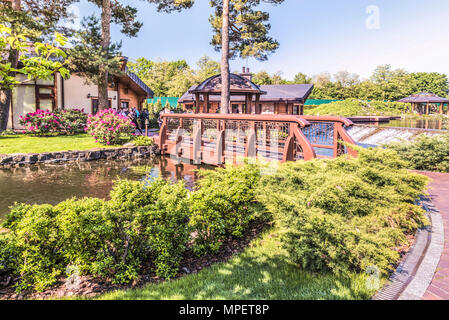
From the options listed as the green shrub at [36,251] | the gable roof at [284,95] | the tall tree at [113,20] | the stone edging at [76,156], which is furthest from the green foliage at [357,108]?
the green shrub at [36,251]

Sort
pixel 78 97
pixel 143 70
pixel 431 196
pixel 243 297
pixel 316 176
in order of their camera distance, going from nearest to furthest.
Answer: pixel 243 297, pixel 316 176, pixel 431 196, pixel 78 97, pixel 143 70

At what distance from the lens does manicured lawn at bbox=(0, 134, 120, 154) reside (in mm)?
13709

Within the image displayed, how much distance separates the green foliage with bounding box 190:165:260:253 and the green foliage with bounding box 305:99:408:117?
1260 inches

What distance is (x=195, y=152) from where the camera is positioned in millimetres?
11234

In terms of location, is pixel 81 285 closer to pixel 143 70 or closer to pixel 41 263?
pixel 41 263

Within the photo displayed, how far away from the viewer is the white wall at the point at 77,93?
867 inches

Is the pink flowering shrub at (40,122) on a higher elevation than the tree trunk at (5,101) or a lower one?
lower

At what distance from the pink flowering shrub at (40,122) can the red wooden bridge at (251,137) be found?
313 inches

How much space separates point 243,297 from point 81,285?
1.94 meters

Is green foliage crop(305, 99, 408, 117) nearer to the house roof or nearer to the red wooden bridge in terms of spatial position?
the house roof

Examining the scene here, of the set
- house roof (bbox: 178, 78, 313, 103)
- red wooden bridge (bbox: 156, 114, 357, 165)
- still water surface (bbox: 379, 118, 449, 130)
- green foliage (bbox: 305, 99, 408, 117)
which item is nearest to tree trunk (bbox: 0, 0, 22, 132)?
red wooden bridge (bbox: 156, 114, 357, 165)

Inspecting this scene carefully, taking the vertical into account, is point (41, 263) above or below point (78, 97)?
below

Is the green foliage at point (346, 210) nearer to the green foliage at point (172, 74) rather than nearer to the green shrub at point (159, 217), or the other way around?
the green shrub at point (159, 217)
